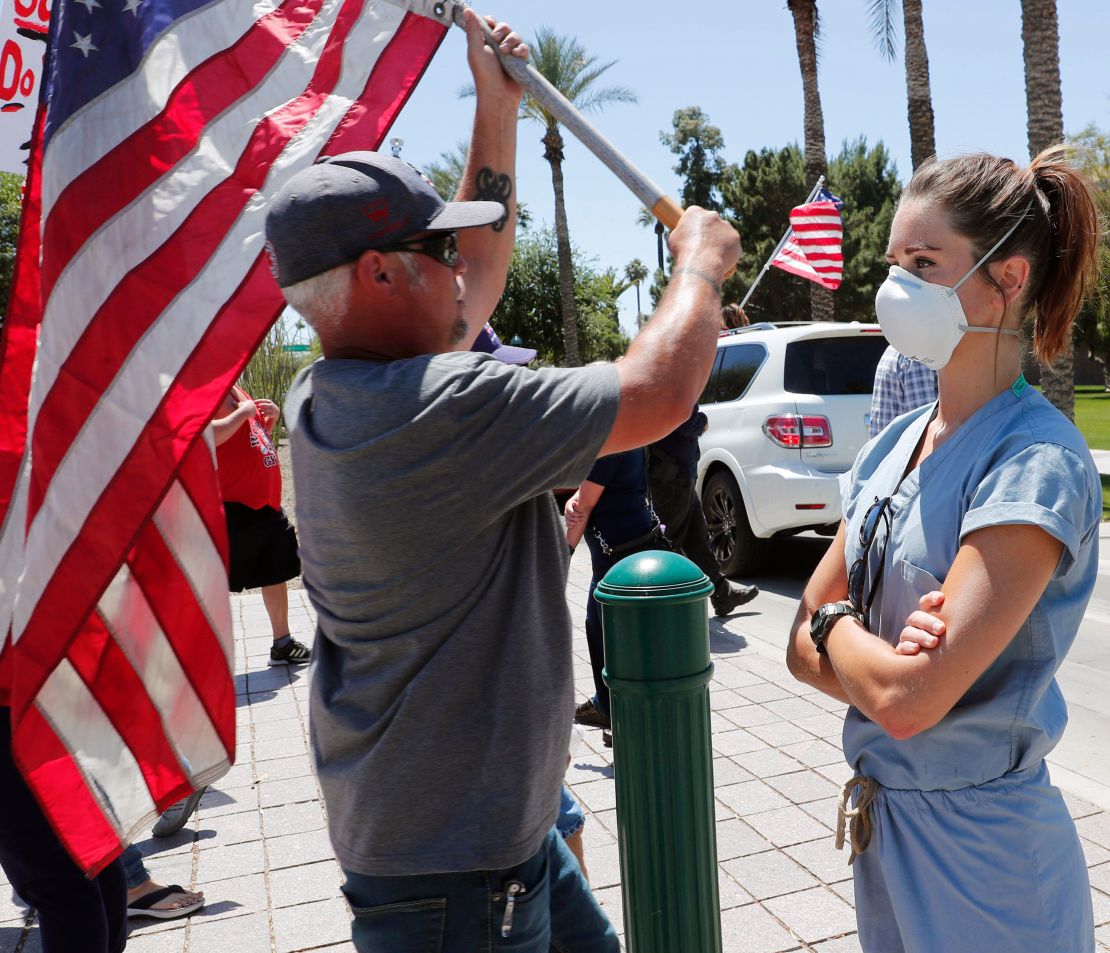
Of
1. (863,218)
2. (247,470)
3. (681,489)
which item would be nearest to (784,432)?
(681,489)

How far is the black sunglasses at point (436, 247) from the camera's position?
5.86 ft

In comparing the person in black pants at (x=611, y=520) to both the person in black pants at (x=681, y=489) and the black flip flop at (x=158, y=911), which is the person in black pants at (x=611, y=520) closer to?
the person in black pants at (x=681, y=489)

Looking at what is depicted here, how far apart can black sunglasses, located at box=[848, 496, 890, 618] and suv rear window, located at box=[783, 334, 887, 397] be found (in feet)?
21.8

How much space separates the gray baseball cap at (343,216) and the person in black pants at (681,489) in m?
4.44

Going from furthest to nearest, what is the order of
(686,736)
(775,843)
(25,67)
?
(775,843) → (25,67) → (686,736)

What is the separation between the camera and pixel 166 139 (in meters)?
2.52

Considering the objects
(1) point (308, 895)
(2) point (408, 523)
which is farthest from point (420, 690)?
(1) point (308, 895)

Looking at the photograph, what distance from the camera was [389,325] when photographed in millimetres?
1813

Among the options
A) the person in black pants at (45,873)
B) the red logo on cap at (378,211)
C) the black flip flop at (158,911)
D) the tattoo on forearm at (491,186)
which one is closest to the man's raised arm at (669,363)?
the red logo on cap at (378,211)

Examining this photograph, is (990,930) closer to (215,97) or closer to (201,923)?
(215,97)

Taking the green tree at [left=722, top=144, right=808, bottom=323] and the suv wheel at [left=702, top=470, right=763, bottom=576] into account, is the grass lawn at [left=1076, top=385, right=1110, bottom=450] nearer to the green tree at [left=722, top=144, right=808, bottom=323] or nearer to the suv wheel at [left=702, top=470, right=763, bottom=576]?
the suv wheel at [left=702, top=470, right=763, bottom=576]

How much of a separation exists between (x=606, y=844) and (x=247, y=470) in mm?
3289

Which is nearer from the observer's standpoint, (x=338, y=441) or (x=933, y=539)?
(x=338, y=441)

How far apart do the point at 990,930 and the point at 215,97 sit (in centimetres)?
245
